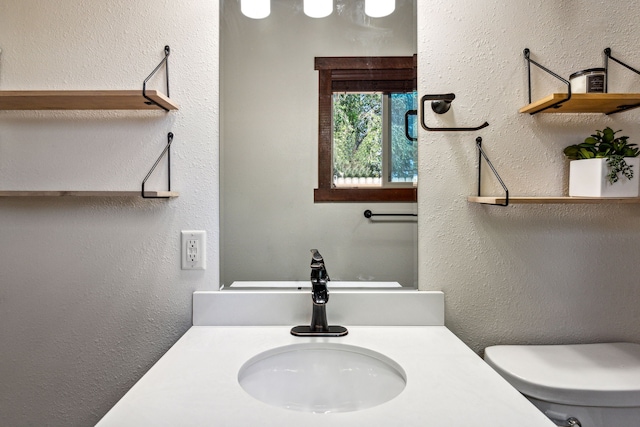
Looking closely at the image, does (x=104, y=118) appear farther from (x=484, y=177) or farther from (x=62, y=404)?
(x=484, y=177)

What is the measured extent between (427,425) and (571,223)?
2.87 ft

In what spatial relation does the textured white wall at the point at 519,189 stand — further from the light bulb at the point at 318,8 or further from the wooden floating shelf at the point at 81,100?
the wooden floating shelf at the point at 81,100

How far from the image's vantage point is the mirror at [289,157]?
127 cm

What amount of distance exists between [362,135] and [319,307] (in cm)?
54

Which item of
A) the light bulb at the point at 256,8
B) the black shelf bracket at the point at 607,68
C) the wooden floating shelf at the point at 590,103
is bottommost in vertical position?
the wooden floating shelf at the point at 590,103

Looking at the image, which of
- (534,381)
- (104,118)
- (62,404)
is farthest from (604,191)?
(62,404)

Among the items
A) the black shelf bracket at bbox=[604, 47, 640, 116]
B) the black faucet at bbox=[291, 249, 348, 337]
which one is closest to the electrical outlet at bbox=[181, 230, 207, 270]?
the black faucet at bbox=[291, 249, 348, 337]

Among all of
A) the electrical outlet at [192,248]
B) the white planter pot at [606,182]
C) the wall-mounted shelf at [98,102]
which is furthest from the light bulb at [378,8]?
the electrical outlet at [192,248]

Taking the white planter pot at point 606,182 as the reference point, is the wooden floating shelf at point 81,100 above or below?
above

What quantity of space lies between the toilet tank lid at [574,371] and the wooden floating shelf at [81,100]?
1.19m

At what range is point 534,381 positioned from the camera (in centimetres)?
102

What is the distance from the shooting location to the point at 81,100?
1147 millimetres

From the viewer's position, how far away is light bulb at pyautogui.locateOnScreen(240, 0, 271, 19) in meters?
1.27

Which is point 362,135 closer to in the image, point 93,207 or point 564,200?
point 564,200
